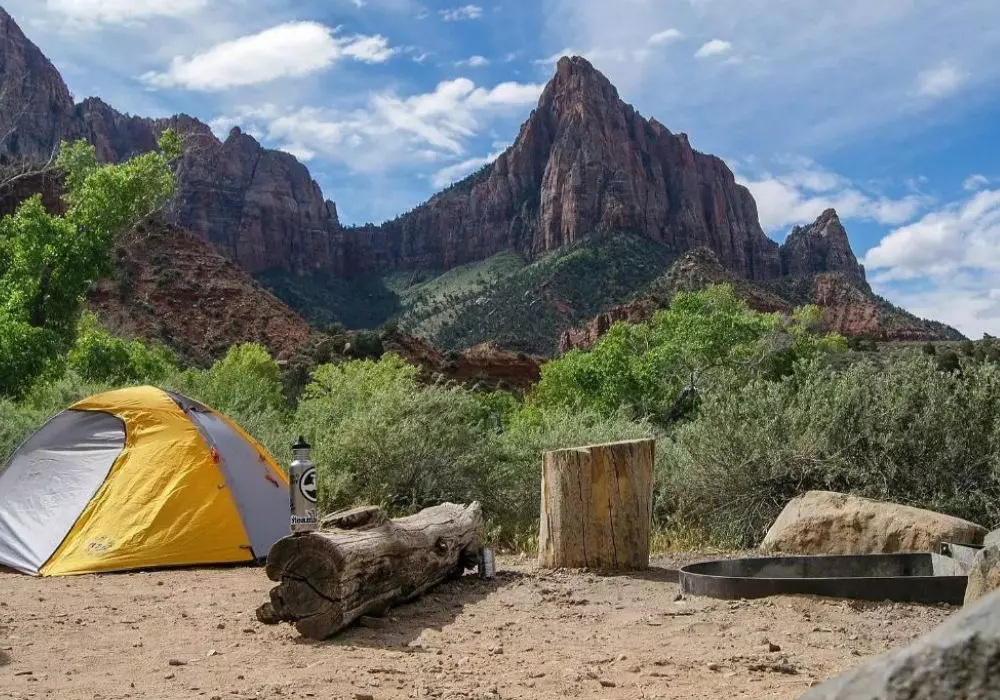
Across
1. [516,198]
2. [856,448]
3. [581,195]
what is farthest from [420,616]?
[516,198]

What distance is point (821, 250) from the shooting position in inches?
4680

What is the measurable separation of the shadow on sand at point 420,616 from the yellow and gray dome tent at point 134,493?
2789 millimetres

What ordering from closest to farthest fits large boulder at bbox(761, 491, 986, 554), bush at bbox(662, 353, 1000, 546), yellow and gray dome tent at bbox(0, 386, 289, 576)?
large boulder at bbox(761, 491, 986, 554) < yellow and gray dome tent at bbox(0, 386, 289, 576) < bush at bbox(662, 353, 1000, 546)

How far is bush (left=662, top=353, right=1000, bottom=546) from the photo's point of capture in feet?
31.5

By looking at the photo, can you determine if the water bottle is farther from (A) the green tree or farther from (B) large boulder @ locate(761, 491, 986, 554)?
(A) the green tree

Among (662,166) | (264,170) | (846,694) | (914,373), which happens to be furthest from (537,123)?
(846,694)

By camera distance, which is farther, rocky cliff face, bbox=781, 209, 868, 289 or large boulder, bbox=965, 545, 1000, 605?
rocky cliff face, bbox=781, 209, 868, 289

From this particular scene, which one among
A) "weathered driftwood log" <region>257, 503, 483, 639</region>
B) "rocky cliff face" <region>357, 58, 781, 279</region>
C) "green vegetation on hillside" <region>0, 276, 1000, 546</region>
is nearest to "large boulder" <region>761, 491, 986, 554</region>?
"green vegetation on hillside" <region>0, 276, 1000, 546</region>

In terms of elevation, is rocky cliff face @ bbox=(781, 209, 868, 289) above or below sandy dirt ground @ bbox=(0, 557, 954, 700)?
above

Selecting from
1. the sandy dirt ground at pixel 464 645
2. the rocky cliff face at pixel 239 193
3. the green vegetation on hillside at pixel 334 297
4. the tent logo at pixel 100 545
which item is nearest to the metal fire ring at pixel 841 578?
the sandy dirt ground at pixel 464 645

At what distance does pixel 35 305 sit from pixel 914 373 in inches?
703

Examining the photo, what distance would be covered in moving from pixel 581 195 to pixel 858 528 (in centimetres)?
10889

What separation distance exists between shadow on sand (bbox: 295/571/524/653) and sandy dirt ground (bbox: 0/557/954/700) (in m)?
0.02

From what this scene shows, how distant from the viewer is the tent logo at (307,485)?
5.79 meters
